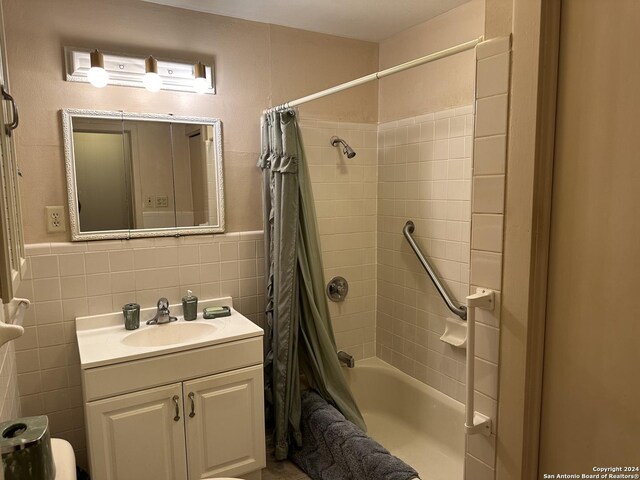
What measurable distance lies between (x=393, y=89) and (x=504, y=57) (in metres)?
1.72

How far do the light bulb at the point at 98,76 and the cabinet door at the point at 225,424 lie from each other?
141cm

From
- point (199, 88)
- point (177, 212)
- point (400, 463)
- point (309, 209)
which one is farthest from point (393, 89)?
point (400, 463)

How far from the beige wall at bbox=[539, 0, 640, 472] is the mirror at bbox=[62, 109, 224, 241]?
5.74 feet

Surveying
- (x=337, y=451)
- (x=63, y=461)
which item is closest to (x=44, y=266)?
(x=63, y=461)

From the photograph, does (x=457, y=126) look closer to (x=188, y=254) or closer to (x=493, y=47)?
(x=493, y=47)

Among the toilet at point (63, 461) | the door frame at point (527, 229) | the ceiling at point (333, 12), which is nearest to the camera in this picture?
the door frame at point (527, 229)

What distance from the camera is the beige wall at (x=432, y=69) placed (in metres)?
2.23

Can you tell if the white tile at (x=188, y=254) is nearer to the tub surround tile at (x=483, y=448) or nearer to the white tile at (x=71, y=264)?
the white tile at (x=71, y=264)

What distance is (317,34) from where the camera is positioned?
8.58ft

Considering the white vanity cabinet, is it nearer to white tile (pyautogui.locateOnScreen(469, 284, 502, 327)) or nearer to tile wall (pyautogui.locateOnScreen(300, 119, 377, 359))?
tile wall (pyautogui.locateOnScreen(300, 119, 377, 359))

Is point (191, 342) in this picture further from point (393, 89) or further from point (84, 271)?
point (393, 89)

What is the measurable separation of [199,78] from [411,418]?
7.41 feet

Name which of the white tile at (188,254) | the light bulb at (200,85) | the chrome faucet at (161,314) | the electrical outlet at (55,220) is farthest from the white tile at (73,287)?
the light bulb at (200,85)

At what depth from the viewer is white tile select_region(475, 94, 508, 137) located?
3.60 ft
